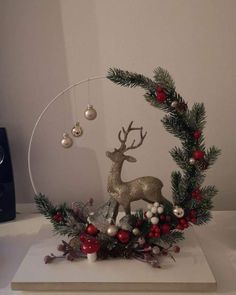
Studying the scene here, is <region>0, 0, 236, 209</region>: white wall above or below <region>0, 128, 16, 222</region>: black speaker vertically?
above

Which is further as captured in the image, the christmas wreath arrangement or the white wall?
the white wall

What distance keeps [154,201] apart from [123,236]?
0.10m

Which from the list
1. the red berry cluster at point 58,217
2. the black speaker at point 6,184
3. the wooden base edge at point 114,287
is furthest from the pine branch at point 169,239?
the black speaker at point 6,184

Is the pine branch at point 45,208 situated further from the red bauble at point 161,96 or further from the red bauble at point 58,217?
the red bauble at point 161,96

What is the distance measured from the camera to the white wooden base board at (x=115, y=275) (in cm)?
57

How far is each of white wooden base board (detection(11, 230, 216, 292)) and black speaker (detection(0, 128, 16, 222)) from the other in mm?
270

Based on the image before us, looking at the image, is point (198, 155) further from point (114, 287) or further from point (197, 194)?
point (114, 287)

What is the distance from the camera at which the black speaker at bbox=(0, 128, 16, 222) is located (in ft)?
2.84

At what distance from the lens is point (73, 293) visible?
22.7 inches

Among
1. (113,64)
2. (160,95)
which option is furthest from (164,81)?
(113,64)

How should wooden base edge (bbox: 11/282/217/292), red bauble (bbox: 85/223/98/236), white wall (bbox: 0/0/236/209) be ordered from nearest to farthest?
wooden base edge (bbox: 11/282/217/292) → red bauble (bbox: 85/223/98/236) → white wall (bbox: 0/0/236/209)

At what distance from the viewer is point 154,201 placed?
0.67 meters

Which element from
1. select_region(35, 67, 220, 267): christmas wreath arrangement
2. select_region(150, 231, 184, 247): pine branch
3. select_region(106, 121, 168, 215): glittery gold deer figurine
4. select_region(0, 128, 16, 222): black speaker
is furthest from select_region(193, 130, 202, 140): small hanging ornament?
select_region(0, 128, 16, 222): black speaker

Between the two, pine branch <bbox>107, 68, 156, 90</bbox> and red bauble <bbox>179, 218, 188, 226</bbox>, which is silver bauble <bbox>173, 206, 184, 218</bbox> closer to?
red bauble <bbox>179, 218, 188, 226</bbox>
